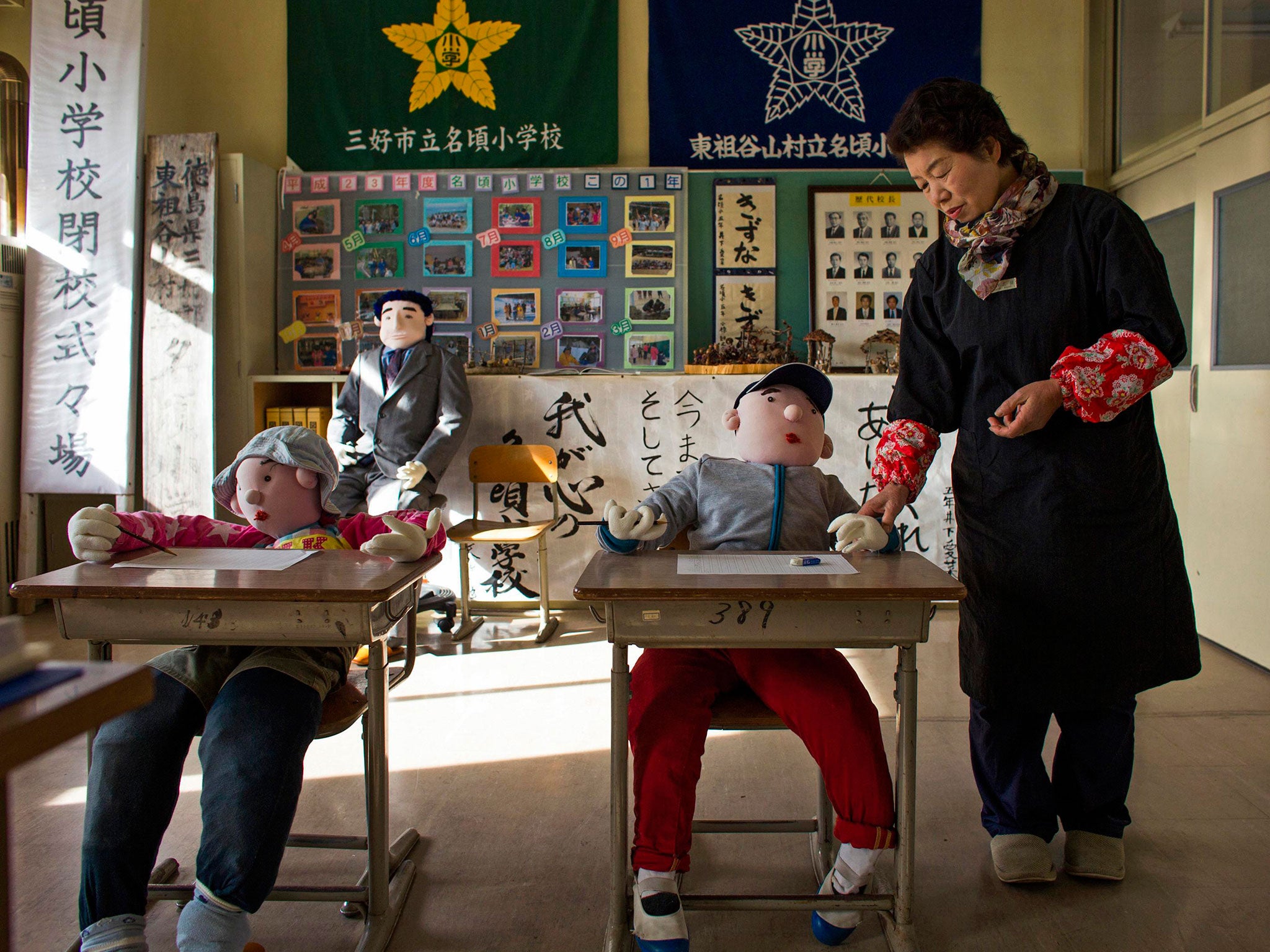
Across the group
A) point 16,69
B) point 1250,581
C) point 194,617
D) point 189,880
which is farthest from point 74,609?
point 16,69

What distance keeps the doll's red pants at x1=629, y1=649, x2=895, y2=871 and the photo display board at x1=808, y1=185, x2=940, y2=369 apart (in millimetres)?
3216

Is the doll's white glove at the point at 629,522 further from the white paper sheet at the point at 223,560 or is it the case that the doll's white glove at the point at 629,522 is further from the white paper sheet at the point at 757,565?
the white paper sheet at the point at 223,560

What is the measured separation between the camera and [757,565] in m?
1.56

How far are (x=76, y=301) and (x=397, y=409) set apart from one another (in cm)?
160

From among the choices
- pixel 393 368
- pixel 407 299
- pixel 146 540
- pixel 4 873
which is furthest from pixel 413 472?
pixel 4 873

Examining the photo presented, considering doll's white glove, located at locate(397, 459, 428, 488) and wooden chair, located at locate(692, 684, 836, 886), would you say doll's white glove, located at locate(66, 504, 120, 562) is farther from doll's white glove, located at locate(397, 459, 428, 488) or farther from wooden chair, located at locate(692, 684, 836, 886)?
doll's white glove, located at locate(397, 459, 428, 488)

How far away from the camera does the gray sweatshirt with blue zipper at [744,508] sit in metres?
1.81

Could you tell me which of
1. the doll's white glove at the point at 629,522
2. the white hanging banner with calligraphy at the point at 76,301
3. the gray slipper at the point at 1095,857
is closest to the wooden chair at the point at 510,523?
the white hanging banner with calligraphy at the point at 76,301

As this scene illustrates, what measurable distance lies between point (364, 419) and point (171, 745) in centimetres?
250

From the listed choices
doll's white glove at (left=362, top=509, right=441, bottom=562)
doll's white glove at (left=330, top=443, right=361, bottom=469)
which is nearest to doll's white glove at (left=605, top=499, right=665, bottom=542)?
doll's white glove at (left=362, top=509, right=441, bottom=562)

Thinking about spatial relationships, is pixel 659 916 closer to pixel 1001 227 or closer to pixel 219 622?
pixel 219 622

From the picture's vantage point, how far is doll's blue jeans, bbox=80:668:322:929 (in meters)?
1.33

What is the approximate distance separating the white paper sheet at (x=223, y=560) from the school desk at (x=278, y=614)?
0.03 m

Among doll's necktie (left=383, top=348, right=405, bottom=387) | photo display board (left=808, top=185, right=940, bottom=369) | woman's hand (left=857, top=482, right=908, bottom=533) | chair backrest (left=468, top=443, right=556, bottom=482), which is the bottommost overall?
woman's hand (left=857, top=482, right=908, bottom=533)
